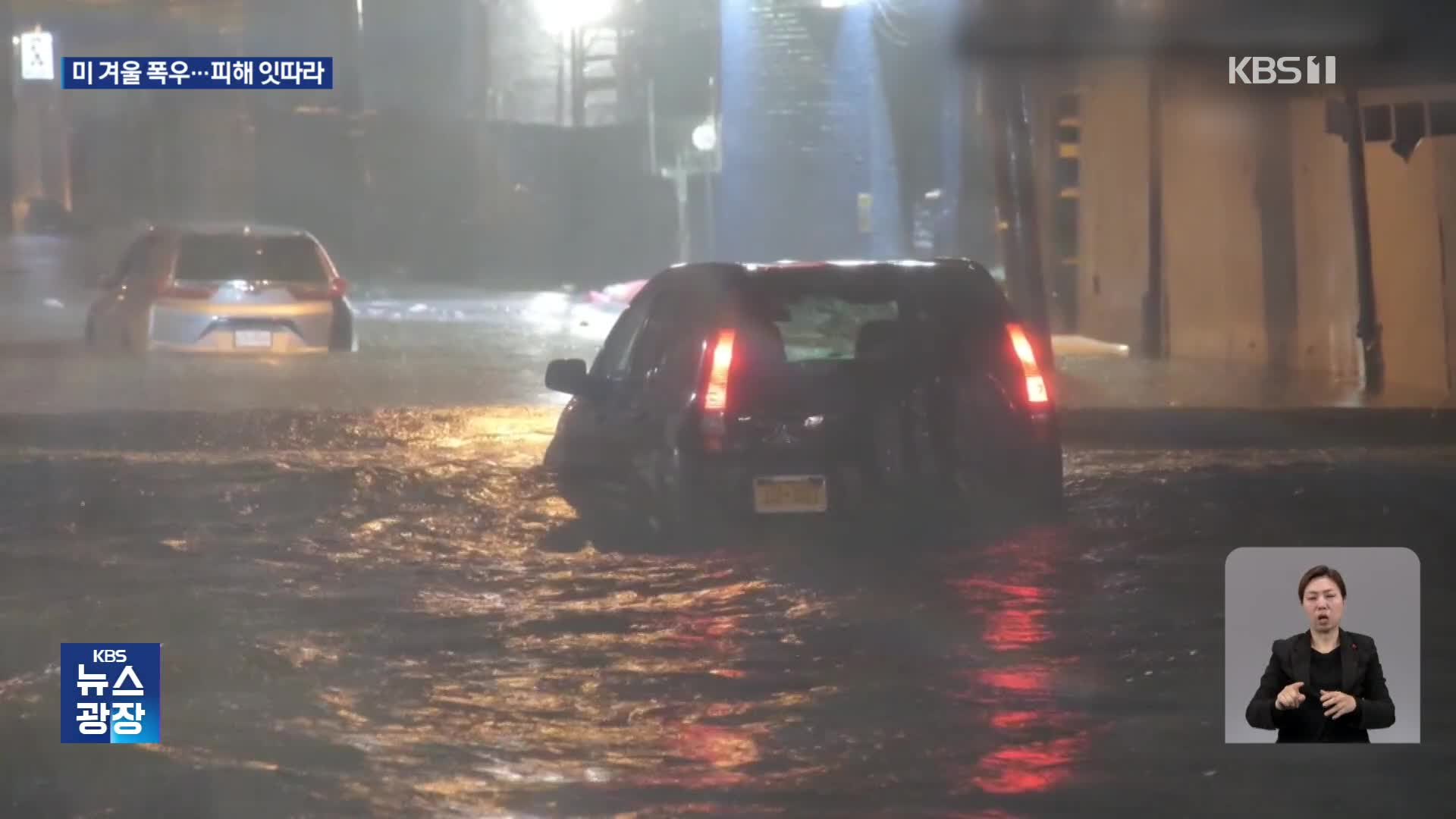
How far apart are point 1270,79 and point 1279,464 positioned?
9.83 feet

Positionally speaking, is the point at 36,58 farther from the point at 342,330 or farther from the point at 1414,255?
the point at 1414,255

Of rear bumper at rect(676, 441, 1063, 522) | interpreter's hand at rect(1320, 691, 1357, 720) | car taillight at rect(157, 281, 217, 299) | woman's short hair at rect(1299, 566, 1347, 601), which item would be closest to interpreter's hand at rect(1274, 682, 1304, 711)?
interpreter's hand at rect(1320, 691, 1357, 720)

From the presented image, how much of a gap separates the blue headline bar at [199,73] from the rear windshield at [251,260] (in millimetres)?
1096

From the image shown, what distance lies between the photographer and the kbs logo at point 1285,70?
9000 millimetres

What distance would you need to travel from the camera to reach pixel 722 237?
354 inches

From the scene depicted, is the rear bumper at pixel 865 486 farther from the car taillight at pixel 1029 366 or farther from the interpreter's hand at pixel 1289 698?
the interpreter's hand at pixel 1289 698

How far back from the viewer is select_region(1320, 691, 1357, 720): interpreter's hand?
536cm

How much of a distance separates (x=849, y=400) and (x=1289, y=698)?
2.87 m

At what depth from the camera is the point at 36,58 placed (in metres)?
7.78

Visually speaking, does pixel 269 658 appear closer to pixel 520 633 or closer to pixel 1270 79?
pixel 520 633

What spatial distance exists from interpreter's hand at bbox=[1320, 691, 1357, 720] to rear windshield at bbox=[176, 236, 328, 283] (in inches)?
179

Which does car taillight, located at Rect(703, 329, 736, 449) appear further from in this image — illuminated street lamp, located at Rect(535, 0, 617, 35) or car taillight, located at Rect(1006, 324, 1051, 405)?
illuminated street lamp, located at Rect(535, 0, 617, 35)

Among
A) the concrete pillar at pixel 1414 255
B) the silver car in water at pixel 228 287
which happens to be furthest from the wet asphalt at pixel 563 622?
the concrete pillar at pixel 1414 255

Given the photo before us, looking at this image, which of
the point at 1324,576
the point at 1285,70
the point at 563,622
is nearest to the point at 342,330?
the point at 563,622
